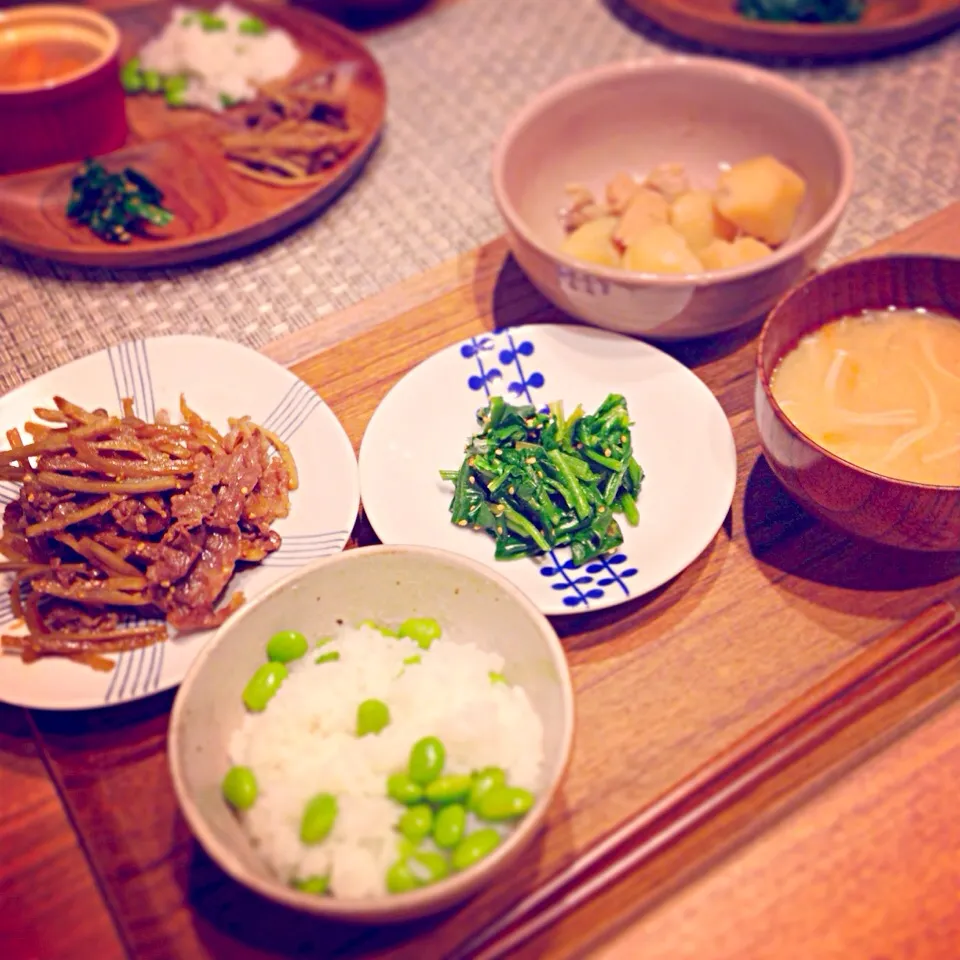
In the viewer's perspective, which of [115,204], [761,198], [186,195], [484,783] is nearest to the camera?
[484,783]

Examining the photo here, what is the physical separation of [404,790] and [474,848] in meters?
0.15

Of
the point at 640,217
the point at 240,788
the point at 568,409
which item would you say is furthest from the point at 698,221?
the point at 240,788

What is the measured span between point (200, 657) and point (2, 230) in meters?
1.71

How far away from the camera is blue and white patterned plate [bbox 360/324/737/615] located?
1.75 metres

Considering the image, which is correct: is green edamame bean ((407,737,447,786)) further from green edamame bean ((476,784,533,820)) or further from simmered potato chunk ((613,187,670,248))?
simmered potato chunk ((613,187,670,248))

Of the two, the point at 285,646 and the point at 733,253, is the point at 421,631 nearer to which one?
the point at 285,646

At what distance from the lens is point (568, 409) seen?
211cm

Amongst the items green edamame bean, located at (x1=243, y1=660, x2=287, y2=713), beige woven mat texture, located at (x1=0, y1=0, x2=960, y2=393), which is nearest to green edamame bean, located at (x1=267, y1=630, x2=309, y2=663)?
green edamame bean, located at (x1=243, y1=660, x2=287, y2=713)

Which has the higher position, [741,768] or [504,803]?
[504,803]

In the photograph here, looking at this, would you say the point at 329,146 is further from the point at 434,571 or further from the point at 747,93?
the point at 434,571

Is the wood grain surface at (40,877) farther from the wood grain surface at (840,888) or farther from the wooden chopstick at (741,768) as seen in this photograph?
the wood grain surface at (840,888)

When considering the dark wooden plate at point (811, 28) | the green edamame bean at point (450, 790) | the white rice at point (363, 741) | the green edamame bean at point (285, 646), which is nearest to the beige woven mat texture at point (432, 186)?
the dark wooden plate at point (811, 28)

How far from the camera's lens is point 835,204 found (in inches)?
82.4

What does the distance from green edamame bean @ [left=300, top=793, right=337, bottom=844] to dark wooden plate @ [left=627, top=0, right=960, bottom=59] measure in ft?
9.46
